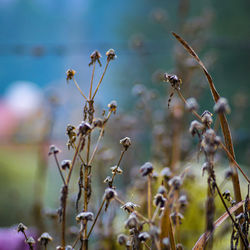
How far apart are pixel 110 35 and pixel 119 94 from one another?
19.9 inches

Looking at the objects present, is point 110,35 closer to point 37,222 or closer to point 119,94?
point 119,94

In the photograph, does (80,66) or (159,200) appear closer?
(159,200)

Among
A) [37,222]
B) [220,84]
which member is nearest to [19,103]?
[220,84]

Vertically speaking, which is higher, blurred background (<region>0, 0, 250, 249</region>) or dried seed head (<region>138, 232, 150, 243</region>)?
blurred background (<region>0, 0, 250, 249</region>)

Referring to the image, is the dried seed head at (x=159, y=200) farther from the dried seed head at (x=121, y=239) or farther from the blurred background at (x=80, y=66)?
the blurred background at (x=80, y=66)

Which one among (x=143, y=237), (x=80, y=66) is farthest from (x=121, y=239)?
(x=80, y=66)

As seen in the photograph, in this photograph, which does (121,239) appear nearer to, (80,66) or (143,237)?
(143,237)

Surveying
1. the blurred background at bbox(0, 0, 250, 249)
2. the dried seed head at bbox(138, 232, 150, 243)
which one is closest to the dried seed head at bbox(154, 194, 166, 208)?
the dried seed head at bbox(138, 232, 150, 243)

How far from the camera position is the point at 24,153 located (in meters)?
2.06

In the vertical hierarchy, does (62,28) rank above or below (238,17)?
above

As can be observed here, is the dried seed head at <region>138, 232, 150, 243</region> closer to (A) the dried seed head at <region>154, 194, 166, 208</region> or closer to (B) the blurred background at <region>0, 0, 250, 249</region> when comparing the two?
(A) the dried seed head at <region>154, 194, 166, 208</region>

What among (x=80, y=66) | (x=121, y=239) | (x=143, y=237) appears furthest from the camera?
(x=80, y=66)

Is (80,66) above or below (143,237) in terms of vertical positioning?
above

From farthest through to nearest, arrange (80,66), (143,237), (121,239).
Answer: (80,66) < (121,239) < (143,237)
